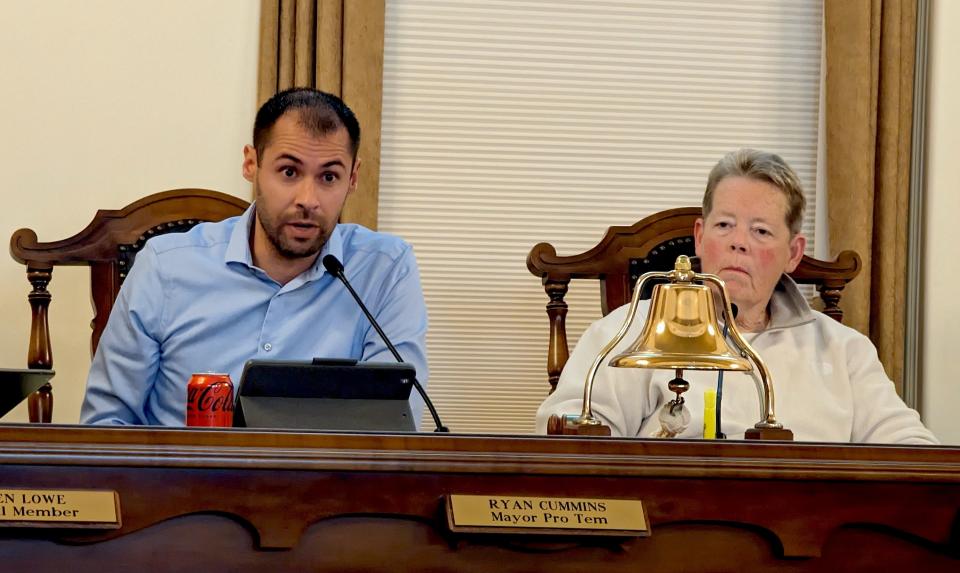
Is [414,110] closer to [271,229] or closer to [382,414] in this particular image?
[271,229]

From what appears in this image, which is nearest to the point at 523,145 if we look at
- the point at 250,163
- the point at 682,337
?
the point at 250,163

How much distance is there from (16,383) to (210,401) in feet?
0.93

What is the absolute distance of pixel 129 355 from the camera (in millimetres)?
2334

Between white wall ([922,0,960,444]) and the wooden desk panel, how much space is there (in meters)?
2.11

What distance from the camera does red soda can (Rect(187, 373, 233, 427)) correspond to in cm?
171

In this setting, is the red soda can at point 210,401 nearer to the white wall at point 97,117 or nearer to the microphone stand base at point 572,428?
the microphone stand base at point 572,428

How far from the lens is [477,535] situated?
51.2 inches

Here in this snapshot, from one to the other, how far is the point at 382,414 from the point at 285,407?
0.12 meters

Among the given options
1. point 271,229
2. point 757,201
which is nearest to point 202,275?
point 271,229

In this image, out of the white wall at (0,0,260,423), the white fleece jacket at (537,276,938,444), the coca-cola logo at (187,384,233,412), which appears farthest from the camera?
the white wall at (0,0,260,423)

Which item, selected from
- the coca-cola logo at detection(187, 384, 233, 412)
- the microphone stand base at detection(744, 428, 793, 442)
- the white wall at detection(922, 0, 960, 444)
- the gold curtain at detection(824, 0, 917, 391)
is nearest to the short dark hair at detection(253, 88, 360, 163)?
the coca-cola logo at detection(187, 384, 233, 412)

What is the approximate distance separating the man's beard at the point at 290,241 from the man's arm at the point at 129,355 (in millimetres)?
228

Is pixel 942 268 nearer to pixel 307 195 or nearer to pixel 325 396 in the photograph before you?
pixel 307 195

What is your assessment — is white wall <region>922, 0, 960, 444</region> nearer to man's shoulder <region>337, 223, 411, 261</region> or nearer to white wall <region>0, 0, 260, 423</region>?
man's shoulder <region>337, 223, 411, 261</region>
